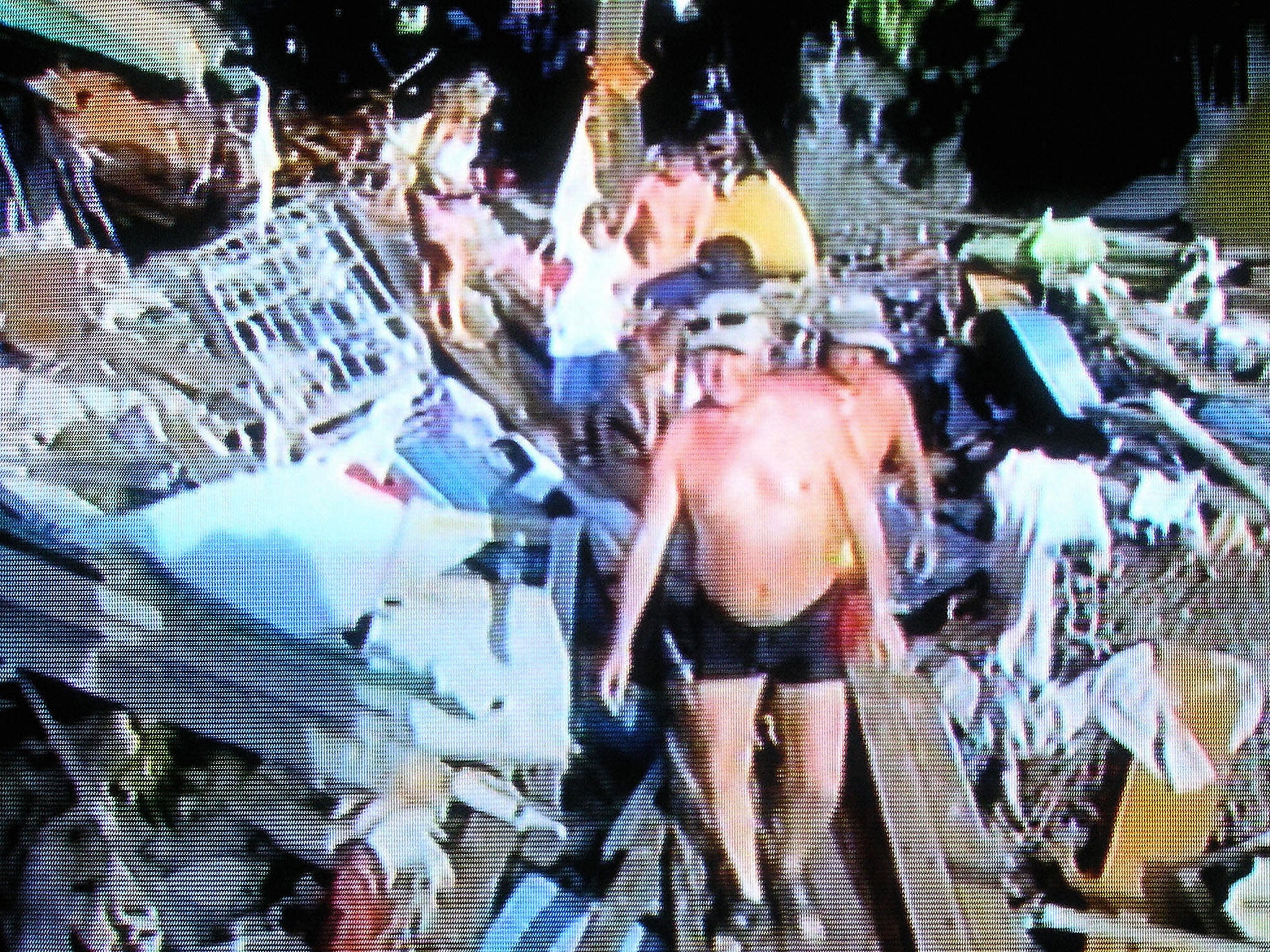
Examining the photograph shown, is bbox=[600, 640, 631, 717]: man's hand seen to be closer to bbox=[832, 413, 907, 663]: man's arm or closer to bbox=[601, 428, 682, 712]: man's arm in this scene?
bbox=[601, 428, 682, 712]: man's arm

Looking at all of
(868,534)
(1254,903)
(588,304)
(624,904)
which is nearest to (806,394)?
(868,534)

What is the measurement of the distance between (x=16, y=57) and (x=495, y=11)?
59 centimetres

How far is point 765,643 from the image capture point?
1177 mm

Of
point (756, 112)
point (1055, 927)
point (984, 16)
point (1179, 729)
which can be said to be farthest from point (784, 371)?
point (1055, 927)

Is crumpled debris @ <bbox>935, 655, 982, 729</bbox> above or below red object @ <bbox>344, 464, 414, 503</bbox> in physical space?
below

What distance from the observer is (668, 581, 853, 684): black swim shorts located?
3.82 ft

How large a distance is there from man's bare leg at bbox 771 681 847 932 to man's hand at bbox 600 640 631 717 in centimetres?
18

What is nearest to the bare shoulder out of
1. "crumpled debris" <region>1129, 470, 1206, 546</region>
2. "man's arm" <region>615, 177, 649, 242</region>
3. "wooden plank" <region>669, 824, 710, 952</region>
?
"man's arm" <region>615, 177, 649, 242</region>

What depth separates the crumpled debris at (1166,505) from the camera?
1.14 metres

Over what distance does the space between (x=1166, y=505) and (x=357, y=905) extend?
1.06m

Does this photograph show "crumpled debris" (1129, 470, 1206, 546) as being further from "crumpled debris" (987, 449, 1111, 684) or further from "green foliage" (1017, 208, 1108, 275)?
"green foliage" (1017, 208, 1108, 275)

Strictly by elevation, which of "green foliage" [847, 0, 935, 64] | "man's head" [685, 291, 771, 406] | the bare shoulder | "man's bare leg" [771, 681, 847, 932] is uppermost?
"green foliage" [847, 0, 935, 64]

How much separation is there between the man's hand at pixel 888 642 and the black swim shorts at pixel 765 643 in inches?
1.7

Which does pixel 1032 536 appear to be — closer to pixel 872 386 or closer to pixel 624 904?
pixel 872 386
